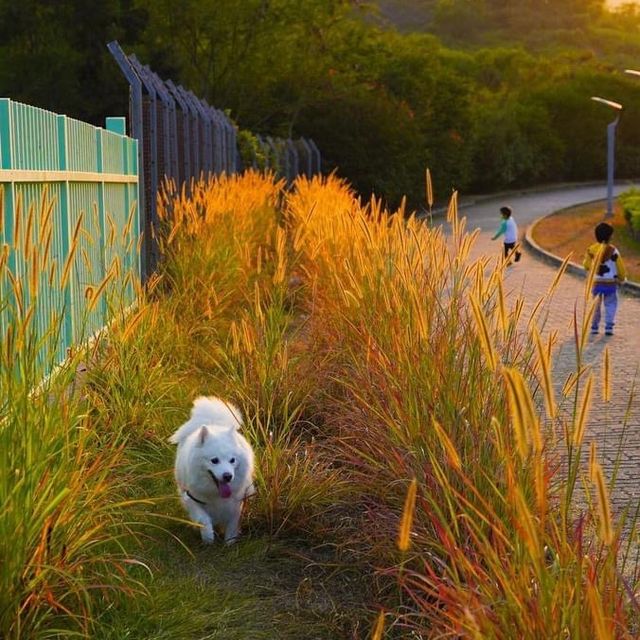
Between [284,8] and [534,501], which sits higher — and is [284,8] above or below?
above

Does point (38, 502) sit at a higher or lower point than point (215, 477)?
higher

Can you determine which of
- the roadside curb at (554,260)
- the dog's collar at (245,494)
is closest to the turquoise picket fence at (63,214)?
the dog's collar at (245,494)

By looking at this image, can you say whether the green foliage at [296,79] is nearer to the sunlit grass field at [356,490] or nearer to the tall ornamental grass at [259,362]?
the tall ornamental grass at [259,362]

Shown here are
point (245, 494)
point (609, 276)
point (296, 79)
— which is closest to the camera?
point (245, 494)

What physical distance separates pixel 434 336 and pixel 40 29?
30.5 meters

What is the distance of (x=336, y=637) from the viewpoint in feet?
11.9

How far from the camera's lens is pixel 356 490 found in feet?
14.7

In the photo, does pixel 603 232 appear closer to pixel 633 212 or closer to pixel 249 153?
pixel 633 212

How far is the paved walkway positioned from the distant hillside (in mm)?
129473

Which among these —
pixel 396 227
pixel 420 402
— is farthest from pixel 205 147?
pixel 420 402

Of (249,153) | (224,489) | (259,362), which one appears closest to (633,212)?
(249,153)

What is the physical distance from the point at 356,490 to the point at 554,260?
1765cm

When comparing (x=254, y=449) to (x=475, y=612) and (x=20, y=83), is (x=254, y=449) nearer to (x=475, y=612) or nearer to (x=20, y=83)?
Answer: (x=475, y=612)

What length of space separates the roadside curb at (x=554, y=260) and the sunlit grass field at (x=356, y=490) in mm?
9640
